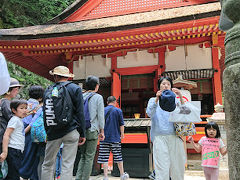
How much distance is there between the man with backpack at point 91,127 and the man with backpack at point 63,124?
411 millimetres

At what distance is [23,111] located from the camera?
2904mm

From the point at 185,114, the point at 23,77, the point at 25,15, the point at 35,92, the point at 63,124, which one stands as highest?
the point at 25,15

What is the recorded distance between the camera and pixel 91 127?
3268 mm

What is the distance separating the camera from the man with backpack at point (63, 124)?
260cm

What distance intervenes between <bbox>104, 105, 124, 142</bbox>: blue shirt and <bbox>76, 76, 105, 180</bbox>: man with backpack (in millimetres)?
788

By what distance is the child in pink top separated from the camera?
310 centimetres

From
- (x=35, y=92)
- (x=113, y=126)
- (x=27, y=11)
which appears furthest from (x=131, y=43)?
(x=27, y=11)

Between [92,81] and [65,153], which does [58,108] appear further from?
[92,81]

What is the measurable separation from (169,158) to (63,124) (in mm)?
1360

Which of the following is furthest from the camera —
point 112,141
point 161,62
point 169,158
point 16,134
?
point 161,62

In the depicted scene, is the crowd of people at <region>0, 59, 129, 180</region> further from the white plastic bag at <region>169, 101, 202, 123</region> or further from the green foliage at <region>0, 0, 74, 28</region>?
the green foliage at <region>0, 0, 74, 28</region>

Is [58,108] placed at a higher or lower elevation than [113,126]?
higher

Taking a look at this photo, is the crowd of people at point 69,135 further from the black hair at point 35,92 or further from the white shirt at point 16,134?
the black hair at point 35,92

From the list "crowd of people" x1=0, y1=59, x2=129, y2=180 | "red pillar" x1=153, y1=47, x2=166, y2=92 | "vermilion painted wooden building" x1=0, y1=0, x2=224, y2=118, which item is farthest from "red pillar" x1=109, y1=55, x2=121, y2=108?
"crowd of people" x1=0, y1=59, x2=129, y2=180
